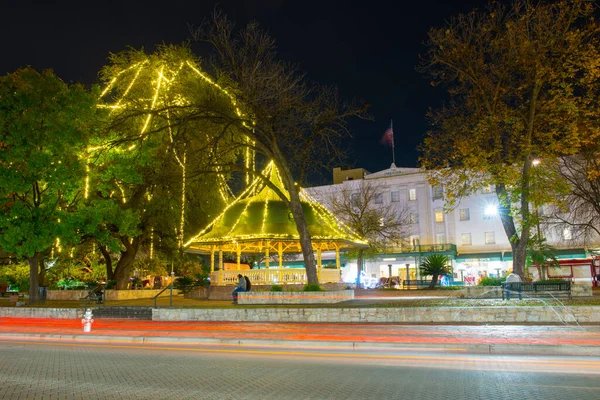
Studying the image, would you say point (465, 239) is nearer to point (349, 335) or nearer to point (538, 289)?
point (538, 289)

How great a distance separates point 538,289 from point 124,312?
721 inches

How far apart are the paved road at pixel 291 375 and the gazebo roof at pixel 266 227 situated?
1584 cm

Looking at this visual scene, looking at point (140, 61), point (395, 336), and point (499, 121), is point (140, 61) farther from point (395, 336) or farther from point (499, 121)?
point (395, 336)

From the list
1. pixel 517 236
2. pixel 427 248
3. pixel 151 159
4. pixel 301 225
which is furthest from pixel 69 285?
pixel 427 248

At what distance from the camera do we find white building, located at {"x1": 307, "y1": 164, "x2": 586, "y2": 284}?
5684 cm

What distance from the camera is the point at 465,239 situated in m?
59.0

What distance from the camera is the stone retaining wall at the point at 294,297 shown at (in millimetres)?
23344

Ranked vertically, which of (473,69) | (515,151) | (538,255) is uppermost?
(473,69)

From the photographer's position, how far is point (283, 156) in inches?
1041

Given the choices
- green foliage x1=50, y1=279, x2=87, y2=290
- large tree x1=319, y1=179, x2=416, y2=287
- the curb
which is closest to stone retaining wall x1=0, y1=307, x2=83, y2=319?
the curb

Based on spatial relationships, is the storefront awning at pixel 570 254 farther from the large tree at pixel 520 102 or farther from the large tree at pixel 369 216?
the large tree at pixel 520 102

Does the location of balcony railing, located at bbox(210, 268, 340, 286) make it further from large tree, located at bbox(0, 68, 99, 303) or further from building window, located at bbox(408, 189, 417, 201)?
building window, located at bbox(408, 189, 417, 201)

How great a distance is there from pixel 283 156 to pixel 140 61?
15206 millimetres

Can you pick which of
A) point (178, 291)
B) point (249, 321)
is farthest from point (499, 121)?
point (178, 291)
